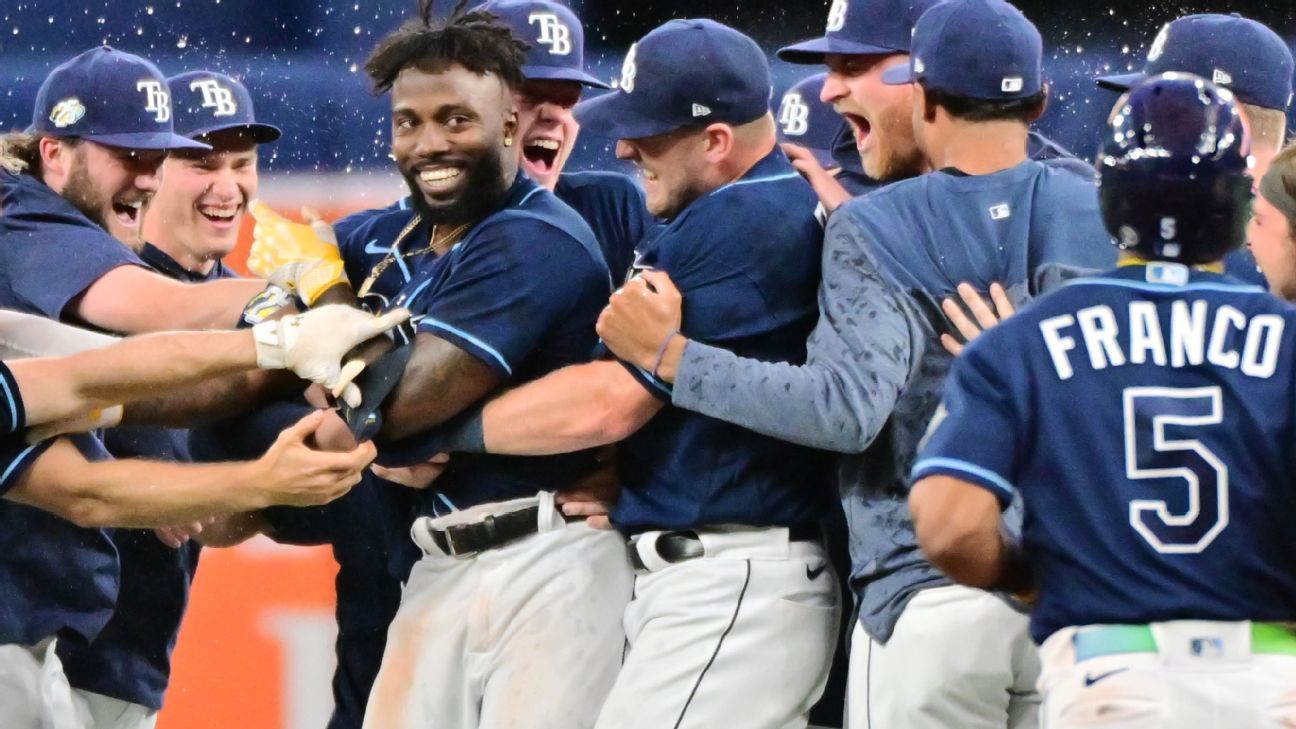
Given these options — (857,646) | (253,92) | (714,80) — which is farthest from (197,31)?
(857,646)

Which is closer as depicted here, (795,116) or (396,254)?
(396,254)

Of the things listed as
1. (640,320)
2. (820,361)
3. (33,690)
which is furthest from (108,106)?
(820,361)

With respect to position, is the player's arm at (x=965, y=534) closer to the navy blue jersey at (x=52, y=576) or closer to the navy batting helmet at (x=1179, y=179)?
the navy batting helmet at (x=1179, y=179)

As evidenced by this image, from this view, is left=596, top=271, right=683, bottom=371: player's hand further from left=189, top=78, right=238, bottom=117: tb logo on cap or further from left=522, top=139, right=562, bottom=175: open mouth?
left=189, top=78, right=238, bottom=117: tb logo on cap

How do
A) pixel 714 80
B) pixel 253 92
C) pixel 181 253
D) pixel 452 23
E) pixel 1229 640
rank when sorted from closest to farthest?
pixel 1229 640, pixel 714 80, pixel 452 23, pixel 181 253, pixel 253 92

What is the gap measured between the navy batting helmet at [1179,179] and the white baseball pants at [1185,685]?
46cm

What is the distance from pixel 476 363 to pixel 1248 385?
1.34 m

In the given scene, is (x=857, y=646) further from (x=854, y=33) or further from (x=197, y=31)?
(x=197, y=31)

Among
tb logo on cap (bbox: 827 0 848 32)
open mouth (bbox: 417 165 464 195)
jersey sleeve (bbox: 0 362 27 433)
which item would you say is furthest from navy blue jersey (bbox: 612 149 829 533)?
jersey sleeve (bbox: 0 362 27 433)

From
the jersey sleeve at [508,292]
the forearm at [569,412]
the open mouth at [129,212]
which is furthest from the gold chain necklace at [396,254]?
the open mouth at [129,212]

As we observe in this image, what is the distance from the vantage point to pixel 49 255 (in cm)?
367

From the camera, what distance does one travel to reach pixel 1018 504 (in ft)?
9.00

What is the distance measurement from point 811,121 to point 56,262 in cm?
195

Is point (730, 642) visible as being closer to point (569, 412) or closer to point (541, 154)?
point (569, 412)
